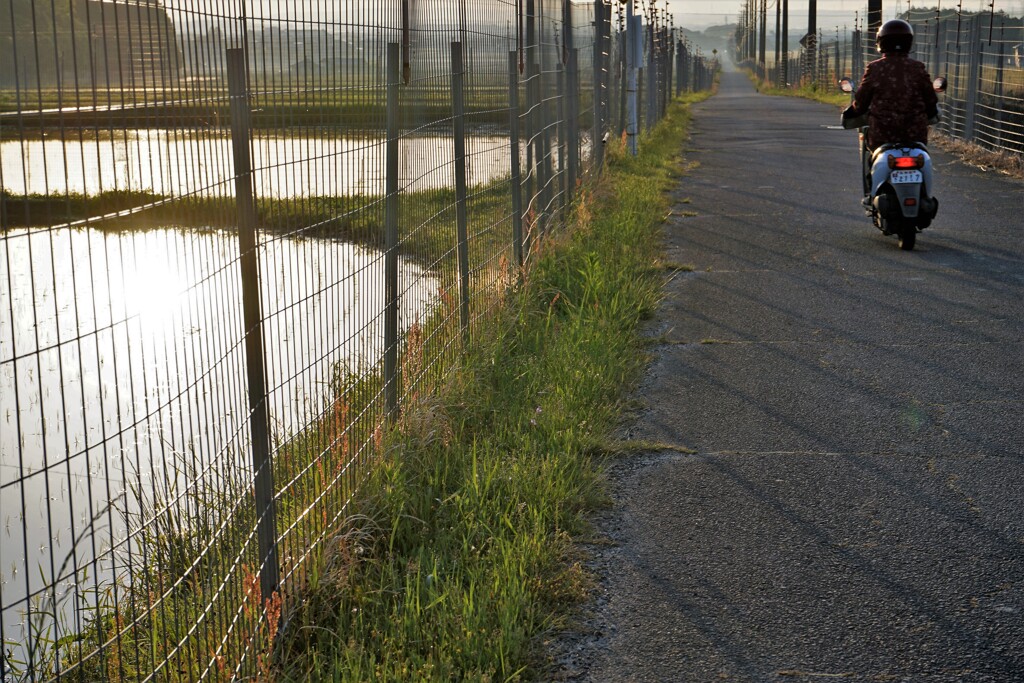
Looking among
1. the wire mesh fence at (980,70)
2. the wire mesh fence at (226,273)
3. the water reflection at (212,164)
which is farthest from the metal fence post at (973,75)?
the water reflection at (212,164)

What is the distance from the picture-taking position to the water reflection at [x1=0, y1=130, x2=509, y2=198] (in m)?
2.26

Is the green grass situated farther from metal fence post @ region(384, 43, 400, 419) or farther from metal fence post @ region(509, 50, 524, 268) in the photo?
metal fence post @ region(509, 50, 524, 268)

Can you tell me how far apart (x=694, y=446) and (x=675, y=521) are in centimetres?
90

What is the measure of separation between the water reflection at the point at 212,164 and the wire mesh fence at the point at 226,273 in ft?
0.04

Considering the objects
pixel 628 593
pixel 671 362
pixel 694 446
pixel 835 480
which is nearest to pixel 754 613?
pixel 628 593

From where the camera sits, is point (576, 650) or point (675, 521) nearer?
point (576, 650)

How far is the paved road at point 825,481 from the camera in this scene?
3398mm

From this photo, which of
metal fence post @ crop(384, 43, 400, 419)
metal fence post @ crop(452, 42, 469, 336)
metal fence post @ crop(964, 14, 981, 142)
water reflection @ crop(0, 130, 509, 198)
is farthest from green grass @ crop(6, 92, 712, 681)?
metal fence post @ crop(964, 14, 981, 142)

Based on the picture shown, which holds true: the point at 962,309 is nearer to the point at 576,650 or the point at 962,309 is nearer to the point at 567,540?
the point at 567,540

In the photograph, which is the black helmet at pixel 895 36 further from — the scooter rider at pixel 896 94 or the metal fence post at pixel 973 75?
the metal fence post at pixel 973 75

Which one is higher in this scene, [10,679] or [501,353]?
[501,353]

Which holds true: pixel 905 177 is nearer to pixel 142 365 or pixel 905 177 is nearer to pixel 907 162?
pixel 907 162

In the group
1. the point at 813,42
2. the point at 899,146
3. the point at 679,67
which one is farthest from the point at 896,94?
the point at 813,42

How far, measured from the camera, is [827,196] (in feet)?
45.5
